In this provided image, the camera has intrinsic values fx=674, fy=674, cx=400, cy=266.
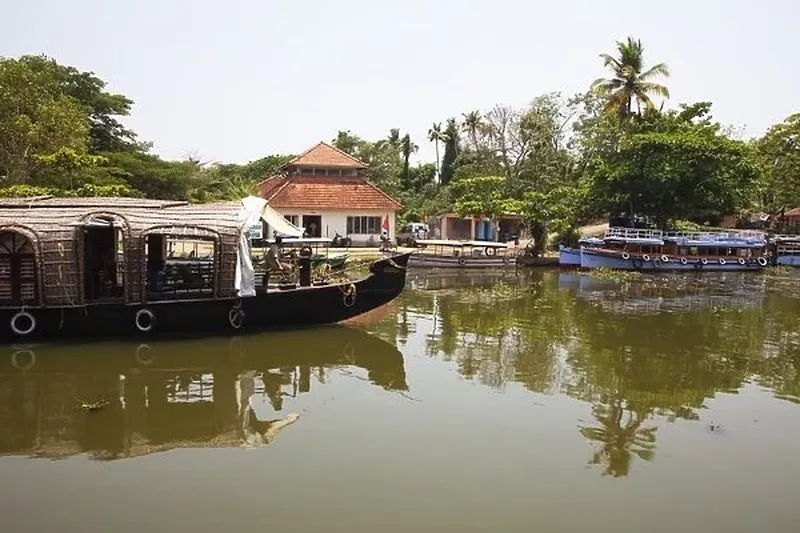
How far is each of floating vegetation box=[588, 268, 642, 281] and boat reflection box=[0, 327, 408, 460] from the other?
52.5 feet

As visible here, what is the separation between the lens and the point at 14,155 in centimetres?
2231

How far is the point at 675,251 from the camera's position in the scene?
101 ft

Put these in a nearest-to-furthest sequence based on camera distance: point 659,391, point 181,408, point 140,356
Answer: point 181,408, point 659,391, point 140,356

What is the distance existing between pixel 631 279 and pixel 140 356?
20.3 metres

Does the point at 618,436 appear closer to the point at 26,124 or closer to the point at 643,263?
the point at 26,124

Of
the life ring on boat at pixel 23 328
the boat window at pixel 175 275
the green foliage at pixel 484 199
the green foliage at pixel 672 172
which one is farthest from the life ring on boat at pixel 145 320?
the green foliage at pixel 672 172

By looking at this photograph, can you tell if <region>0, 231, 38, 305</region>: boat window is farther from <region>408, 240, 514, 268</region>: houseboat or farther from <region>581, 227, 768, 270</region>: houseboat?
<region>581, 227, 768, 270</region>: houseboat

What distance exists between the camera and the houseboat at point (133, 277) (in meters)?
11.4

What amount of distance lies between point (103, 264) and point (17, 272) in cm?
137

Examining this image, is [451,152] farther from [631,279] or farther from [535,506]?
[535,506]

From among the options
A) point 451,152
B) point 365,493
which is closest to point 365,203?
point 451,152

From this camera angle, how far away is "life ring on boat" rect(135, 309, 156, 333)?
39.3ft

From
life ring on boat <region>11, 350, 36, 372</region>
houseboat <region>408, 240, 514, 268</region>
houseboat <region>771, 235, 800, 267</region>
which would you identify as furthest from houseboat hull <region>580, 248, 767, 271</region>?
life ring on boat <region>11, 350, 36, 372</region>

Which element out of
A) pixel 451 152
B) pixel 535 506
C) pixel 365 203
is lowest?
pixel 535 506
